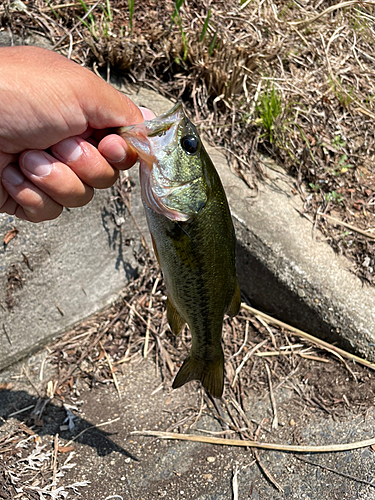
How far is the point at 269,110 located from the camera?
363cm

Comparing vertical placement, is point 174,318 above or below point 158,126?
below

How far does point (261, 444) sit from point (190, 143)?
2.05 m

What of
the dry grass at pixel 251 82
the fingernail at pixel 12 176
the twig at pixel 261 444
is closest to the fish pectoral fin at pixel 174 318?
the fingernail at pixel 12 176

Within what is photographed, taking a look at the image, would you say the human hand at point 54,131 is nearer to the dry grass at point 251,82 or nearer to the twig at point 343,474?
the dry grass at point 251,82

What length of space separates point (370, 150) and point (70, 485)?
3639mm

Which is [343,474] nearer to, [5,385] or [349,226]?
[349,226]

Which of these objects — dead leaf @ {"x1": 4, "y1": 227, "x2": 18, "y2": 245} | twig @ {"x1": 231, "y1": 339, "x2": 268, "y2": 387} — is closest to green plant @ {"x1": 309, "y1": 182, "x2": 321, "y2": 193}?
twig @ {"x1": 231, "y1": 339, "x2": 268, "y2": 387}

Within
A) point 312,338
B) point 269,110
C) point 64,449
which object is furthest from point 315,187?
point 64,449

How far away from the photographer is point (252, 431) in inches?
114

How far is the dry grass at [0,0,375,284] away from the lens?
3.53m

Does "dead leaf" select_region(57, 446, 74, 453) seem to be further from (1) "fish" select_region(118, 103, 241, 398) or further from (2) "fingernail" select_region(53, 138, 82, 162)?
(2) "fingernail" select_region(53, 138, 82, 162)

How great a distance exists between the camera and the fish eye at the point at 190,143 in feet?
5.85

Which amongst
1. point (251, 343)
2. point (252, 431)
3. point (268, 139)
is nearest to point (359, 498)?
point (252, 431)

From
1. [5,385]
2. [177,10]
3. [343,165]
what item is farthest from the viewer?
[343,165]
